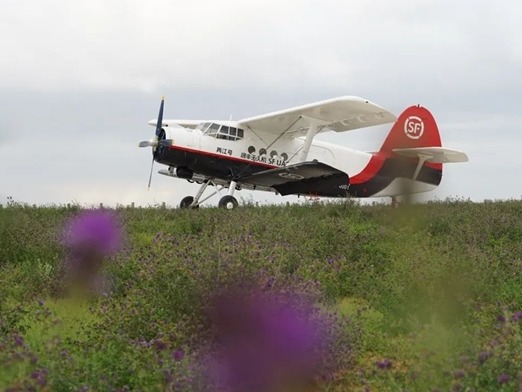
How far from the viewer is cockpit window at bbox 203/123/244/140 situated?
20125 millimetres

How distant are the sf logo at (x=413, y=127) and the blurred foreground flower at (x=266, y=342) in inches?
876

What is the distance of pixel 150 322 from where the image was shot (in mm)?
5625

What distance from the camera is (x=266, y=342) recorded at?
4.10 m

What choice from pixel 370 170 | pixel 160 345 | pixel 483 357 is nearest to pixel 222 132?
pixel 370 170

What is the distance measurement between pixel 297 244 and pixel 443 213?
4.81m

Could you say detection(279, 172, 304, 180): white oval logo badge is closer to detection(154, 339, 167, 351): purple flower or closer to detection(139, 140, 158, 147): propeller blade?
detection(139, 140, 158, 147): propeller blade

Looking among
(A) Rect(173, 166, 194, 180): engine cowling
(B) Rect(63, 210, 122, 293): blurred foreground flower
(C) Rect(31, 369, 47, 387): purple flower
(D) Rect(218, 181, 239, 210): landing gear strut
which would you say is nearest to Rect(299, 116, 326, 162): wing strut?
(D) Rect(218, 181, 239, 210): landing gear strut

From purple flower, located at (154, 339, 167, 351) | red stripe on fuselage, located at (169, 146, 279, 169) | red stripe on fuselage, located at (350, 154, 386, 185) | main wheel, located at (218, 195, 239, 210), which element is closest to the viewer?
purple flower, located at (154, 339, 167, 351)

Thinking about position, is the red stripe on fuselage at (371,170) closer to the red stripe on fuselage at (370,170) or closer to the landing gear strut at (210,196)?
the red stripe on fuselage at (370,170)

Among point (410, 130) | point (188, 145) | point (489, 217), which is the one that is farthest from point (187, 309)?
point (410, 130)

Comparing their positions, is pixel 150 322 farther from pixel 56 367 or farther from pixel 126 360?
Answer: pixel 56 367

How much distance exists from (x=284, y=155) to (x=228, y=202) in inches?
135

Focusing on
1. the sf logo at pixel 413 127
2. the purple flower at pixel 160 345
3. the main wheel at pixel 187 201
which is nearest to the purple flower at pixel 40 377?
the purple flower at pixel 160 345

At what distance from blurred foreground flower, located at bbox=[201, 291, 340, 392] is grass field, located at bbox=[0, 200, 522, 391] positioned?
140 mm
